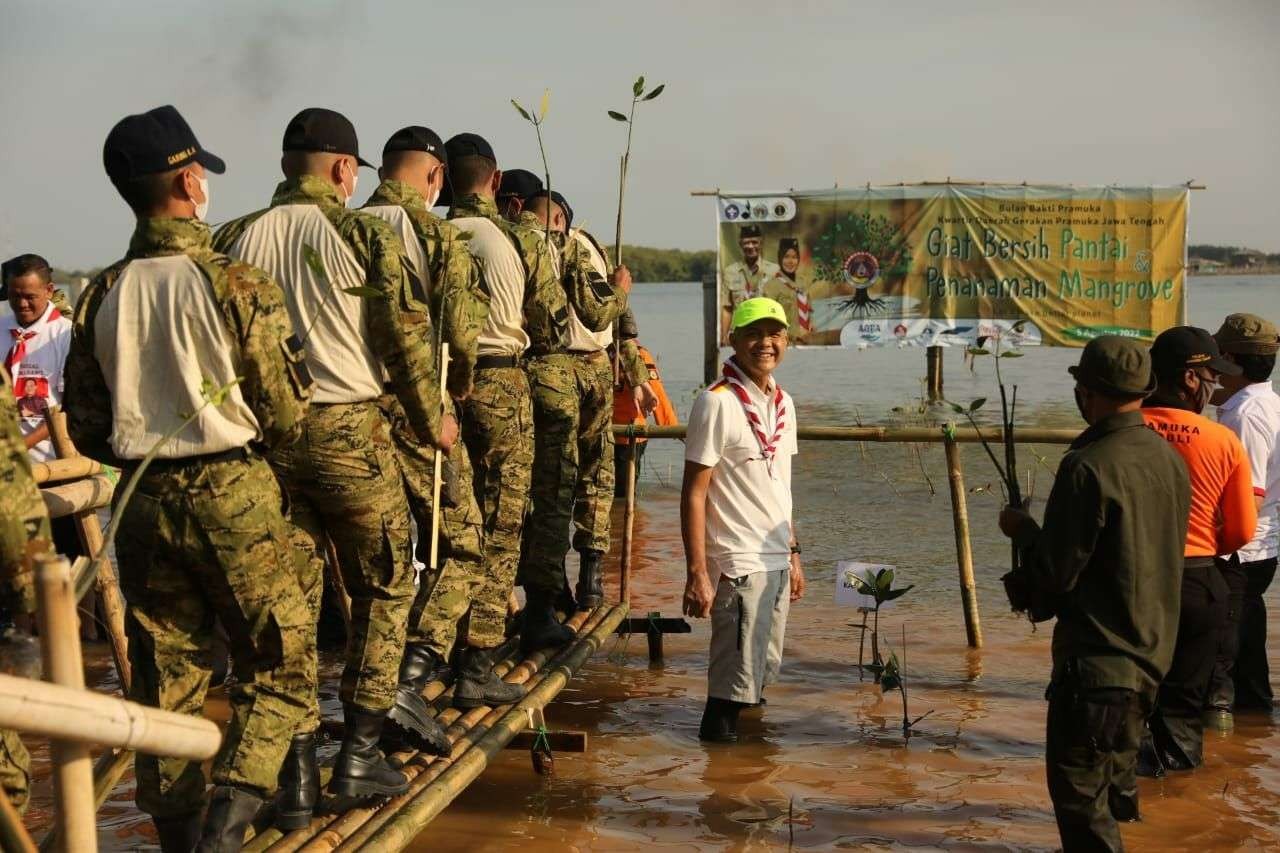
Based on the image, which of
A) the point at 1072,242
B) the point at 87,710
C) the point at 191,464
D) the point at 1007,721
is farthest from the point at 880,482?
the point at 87,710

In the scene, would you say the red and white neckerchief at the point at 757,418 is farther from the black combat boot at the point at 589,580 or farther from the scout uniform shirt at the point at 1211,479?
the black combat boot at the point at 589,580

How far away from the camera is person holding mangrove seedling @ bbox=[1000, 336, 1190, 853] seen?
4.47 meters

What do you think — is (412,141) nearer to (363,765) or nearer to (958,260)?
(363,765)

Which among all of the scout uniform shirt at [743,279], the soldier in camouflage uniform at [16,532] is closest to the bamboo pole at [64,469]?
the soldier in camouflage uniform at [16,532]

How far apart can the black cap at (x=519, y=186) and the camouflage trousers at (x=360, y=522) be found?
9.76 feet

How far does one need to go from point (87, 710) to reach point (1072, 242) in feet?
49.9

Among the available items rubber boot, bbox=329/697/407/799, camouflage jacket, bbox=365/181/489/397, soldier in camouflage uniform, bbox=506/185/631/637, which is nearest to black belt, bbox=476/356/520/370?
soldier in camouflage uniform, bbox=506/185/631/637

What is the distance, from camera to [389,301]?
4652mm

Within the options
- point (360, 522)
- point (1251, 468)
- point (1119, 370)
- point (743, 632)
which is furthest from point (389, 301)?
point (1251, 468)

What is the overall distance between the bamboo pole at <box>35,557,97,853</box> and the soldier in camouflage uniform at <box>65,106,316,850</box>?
1.54m

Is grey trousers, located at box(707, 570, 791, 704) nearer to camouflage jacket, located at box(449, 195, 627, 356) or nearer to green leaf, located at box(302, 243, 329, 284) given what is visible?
camouflage jacket, located at box(449, 195, 627, 356)

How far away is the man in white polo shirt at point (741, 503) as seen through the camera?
6160 mm

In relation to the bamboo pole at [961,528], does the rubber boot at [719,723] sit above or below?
below

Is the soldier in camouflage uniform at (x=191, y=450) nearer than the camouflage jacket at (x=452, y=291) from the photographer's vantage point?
Yes
